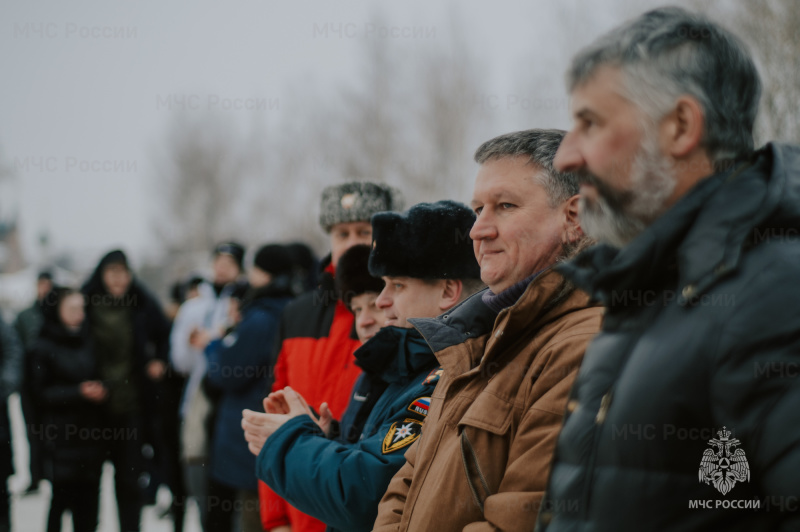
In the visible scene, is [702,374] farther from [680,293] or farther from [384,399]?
[384,399]

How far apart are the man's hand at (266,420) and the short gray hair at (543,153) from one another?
1068 mm

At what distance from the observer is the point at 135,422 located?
5914 mm

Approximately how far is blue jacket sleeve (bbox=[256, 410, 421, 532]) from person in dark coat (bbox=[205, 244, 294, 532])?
2102 mm

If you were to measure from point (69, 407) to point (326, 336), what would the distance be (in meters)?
2.99

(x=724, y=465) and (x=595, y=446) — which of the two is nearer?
(x=724, y=465)

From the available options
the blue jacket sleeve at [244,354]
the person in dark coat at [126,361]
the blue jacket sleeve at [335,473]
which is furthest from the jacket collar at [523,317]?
the person in dark coat at [126,361]

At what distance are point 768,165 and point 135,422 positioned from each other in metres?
5.58

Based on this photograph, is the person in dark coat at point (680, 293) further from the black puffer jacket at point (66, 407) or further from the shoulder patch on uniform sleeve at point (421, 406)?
the black puffer jacket at point (66, 407)

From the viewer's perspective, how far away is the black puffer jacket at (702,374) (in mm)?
1024

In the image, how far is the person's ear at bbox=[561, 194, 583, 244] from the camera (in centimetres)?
208

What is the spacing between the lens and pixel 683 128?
1226mm

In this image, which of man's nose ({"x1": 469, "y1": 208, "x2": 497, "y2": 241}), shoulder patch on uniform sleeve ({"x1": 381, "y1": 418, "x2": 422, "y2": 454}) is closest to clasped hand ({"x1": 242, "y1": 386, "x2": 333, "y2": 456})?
shoulder patch on uniform sleeve ({"x1": 381, "y1": 418, "x2": 422, "y2": 454})

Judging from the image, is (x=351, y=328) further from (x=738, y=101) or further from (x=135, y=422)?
(x=135, y=422)

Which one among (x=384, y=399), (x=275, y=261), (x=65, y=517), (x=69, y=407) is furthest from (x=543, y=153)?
(x=65, y=517)
